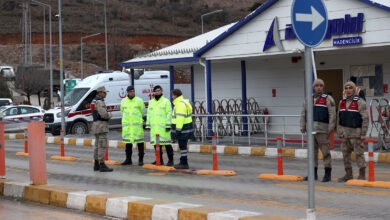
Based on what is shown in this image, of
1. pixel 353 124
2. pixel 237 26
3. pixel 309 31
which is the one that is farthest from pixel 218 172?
pixel 237 26

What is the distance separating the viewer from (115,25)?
98.3 m

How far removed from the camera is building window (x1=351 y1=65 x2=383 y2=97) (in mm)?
20031

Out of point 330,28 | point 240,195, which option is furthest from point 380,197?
point 330,28

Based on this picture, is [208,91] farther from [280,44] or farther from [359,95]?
[359,95]

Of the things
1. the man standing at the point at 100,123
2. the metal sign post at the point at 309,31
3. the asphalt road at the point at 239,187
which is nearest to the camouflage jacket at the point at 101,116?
the man standing at the point at 100,123

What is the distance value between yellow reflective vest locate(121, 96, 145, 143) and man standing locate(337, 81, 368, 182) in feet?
17.7

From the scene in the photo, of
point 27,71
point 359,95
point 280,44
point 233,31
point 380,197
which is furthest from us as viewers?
point 27,71

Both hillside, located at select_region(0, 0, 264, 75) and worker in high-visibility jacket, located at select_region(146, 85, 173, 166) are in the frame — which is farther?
hillside, located at select_region(0, 0, 264, 75)

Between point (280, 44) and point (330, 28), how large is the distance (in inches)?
70.9

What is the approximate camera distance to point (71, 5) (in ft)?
367

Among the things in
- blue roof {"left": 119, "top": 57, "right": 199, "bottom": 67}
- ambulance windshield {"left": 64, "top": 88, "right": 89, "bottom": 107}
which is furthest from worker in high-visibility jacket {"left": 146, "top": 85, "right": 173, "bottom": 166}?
ambulance windshield {"left": 64, "top": 88, "right": 89, "bottom": 107}

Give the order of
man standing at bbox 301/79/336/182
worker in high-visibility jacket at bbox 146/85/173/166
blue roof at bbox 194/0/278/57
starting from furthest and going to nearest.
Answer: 1. blue roof at bbox 194/0/278/57
2. worker in high-visibility jacket at bbox 146/85/173/166
3. man standing at bbox 301/79/336/182

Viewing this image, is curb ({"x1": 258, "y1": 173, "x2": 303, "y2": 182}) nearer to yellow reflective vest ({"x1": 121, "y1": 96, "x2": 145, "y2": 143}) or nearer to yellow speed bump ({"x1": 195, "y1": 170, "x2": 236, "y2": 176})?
yellow speed bump ({"x1": 195, "y1": 170, "x2": 236, "y2": 176})

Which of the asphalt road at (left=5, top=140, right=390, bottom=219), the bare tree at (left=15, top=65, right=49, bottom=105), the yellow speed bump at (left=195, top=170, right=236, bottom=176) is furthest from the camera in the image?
the bare tree at (left=15, top=65, right=49, bottom=105)
